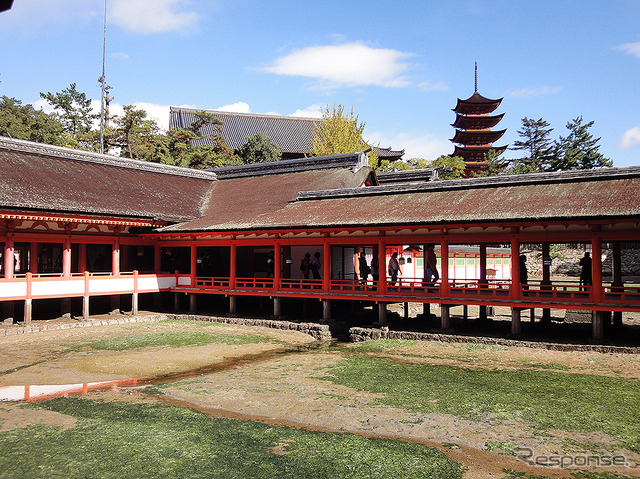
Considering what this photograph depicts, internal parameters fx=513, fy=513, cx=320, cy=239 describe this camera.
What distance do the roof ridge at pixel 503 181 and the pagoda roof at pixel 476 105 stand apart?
39983 mm

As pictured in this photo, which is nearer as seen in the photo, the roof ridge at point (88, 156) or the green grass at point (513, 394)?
the green grass at point (513, 394)

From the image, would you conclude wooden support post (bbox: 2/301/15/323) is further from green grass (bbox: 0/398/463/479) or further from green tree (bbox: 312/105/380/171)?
green tree (bbox: 312/105/380/171)

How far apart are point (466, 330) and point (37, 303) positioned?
59.3 ft

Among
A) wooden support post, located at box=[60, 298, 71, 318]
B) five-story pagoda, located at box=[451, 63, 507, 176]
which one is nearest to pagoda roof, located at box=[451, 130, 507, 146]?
five-story pagoda, located at box=[451, 63, 507, 176]

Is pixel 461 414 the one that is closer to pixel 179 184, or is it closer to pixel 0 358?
pixel 0 358

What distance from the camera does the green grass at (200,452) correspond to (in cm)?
704

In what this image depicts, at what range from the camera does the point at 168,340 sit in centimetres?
1822

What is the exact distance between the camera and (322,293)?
2072cm

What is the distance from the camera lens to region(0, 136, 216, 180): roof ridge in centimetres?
2384

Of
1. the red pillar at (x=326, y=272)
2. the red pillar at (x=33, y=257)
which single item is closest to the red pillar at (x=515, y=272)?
the red pillar at (x=326, y=272)

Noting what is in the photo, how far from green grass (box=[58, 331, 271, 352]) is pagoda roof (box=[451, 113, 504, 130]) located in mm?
47240

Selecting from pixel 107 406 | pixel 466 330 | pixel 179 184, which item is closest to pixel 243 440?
pixel 107 406

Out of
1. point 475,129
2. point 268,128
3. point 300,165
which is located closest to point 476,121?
point 475,129

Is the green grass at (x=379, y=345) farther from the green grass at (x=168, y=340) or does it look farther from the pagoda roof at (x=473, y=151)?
the pagoda roof at (x=473, y=151)
